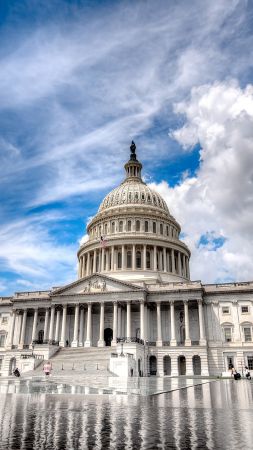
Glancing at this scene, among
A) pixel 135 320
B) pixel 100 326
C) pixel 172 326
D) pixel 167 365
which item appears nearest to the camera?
pixel 167 365

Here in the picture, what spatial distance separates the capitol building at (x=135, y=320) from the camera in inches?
2419

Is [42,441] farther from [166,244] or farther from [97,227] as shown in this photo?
[97,227]

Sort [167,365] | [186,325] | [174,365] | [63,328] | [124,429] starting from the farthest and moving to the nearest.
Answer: [63,328], [186,325], [167,365], [174,365], [124,429]

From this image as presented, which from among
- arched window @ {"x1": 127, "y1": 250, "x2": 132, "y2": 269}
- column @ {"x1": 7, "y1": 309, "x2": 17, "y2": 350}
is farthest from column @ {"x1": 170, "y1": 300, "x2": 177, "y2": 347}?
column @ {"x1": 7, "y1": 309, "x2": 17, "y2": 350}

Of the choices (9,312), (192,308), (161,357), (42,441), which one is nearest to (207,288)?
(192,308)

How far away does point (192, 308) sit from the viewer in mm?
68625

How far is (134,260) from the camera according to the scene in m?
81.8

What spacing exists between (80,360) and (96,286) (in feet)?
49.9

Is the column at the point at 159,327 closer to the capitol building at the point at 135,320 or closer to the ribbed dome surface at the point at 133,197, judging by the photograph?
the capitol building at the point at 135,320

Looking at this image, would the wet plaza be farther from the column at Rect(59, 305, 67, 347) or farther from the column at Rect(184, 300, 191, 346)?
the column at Rect(59, 305, 67, 347)

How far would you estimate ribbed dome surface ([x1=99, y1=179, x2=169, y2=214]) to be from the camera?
311 feet

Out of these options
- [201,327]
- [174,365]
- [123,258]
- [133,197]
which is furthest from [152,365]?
[133,197]

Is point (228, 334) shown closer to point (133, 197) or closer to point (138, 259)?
point (138, 259)

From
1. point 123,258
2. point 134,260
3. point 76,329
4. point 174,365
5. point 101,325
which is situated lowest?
point 174,365
